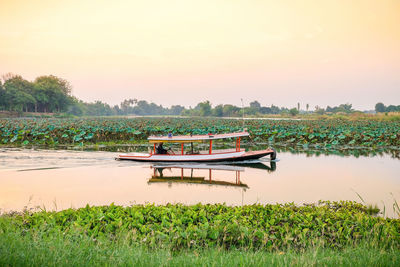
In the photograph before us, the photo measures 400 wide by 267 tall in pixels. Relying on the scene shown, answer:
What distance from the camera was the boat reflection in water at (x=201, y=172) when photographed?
12.2 m

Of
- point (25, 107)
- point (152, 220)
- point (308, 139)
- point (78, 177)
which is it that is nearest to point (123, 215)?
point (152, 220)

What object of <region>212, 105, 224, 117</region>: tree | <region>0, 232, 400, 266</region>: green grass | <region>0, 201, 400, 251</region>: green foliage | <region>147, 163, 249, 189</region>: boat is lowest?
<region>147, 163, 249, 189</region>: boat

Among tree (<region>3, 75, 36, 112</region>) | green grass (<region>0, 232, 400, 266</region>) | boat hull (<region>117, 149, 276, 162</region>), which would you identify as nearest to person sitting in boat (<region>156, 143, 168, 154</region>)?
boat hull (<region>117, 149, 276, 162</region>)

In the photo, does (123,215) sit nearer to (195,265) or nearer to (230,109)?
(195,265)

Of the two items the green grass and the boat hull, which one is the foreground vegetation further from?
the boat hull

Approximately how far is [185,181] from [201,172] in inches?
74.7

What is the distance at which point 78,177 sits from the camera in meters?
12.5

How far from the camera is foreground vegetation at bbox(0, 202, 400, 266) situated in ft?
13.0

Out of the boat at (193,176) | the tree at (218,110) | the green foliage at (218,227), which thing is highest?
the tree at (218,110)

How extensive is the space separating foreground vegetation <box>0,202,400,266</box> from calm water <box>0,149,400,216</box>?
116 inches

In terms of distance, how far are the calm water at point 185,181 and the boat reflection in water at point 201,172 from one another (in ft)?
0.13

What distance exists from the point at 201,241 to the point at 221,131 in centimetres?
2406

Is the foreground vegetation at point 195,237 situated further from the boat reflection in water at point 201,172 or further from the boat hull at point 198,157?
the boat hull at point 198,157

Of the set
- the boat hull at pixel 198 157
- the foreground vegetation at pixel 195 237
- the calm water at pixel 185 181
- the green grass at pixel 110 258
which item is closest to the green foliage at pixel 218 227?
the foreground vegetation at pixel 195 237
